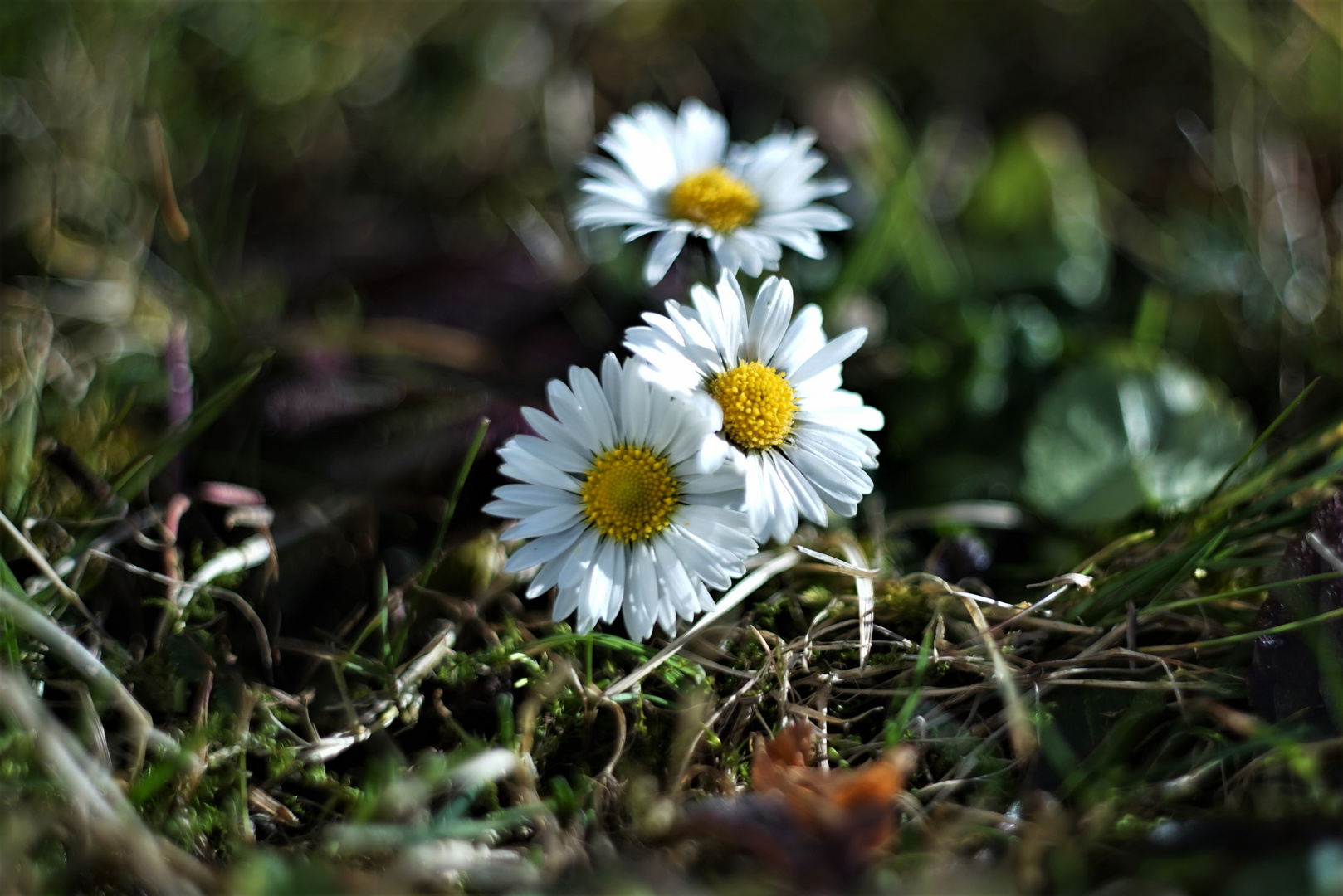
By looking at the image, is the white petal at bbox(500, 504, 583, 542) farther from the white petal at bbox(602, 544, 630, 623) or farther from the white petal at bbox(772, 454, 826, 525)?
the white petal at bbox(772, 454, 826, 525)

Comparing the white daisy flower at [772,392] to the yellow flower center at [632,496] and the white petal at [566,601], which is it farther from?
the white petal at [566,601]

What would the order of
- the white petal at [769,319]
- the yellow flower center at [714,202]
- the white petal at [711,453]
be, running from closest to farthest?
1. the white petal at [711,453]
2. the white petal at [769,319]
3. the yellow flower center at [714,202]

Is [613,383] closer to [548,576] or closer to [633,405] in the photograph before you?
[633,405]

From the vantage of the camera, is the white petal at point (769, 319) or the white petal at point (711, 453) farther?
the white petal at point (769, 319)

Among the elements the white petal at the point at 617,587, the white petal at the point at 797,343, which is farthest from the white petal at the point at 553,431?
the white petal at the point at 797,343

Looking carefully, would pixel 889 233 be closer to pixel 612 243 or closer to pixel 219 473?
pixel 612 243

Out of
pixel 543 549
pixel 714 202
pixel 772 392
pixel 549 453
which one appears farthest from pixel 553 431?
pixel 714 202

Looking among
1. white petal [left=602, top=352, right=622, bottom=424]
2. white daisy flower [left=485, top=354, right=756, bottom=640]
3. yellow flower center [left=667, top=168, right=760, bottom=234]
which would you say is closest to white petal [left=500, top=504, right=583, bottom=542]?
white daisy flower [left=485, top=354, right=756, bottom=640]

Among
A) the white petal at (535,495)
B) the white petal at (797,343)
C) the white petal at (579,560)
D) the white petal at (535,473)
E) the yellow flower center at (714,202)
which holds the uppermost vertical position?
the yellow flower center at (714,202)

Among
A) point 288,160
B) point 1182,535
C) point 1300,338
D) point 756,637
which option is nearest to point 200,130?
point 288,160
